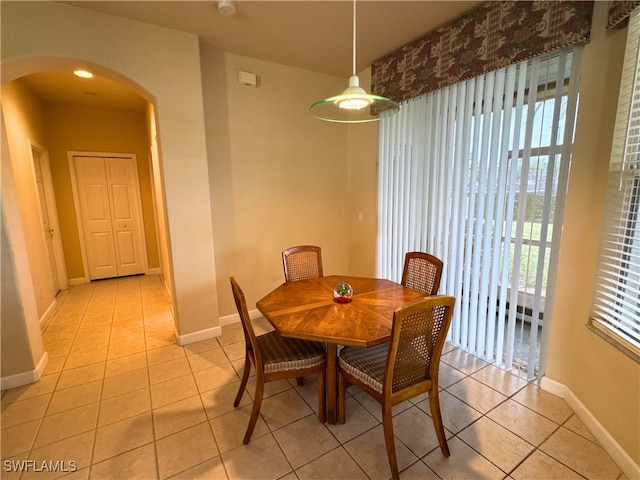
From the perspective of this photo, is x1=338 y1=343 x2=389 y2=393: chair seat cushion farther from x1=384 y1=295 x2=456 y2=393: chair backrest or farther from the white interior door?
the white interior door

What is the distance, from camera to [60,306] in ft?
12.8

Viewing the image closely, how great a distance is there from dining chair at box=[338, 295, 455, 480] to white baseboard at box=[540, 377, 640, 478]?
89 cm

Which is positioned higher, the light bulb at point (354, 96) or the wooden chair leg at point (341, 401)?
the light bulb at point (354, 96)

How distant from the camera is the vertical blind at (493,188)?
79.7 inches

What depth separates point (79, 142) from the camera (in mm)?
4684

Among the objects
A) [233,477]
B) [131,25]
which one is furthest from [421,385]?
[131,25]

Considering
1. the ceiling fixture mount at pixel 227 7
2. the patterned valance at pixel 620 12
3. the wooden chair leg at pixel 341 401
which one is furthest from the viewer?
the ceiling fixture mount at pixel 227 7

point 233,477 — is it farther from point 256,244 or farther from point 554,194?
point 554,194

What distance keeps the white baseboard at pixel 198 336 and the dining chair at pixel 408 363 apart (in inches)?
71.3

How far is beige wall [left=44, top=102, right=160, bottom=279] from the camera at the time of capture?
454cm

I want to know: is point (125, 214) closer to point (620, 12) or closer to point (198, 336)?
point (198, 336)

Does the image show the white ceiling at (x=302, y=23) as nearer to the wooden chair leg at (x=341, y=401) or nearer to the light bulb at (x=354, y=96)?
the light bulb at (x=354, y=96)

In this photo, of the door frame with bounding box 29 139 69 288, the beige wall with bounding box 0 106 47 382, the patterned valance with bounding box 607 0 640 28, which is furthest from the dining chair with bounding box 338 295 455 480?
the door frame with bounding box 29 139 69 288

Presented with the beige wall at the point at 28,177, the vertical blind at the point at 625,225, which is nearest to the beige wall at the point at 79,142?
the beige wall at the point at 28,177
